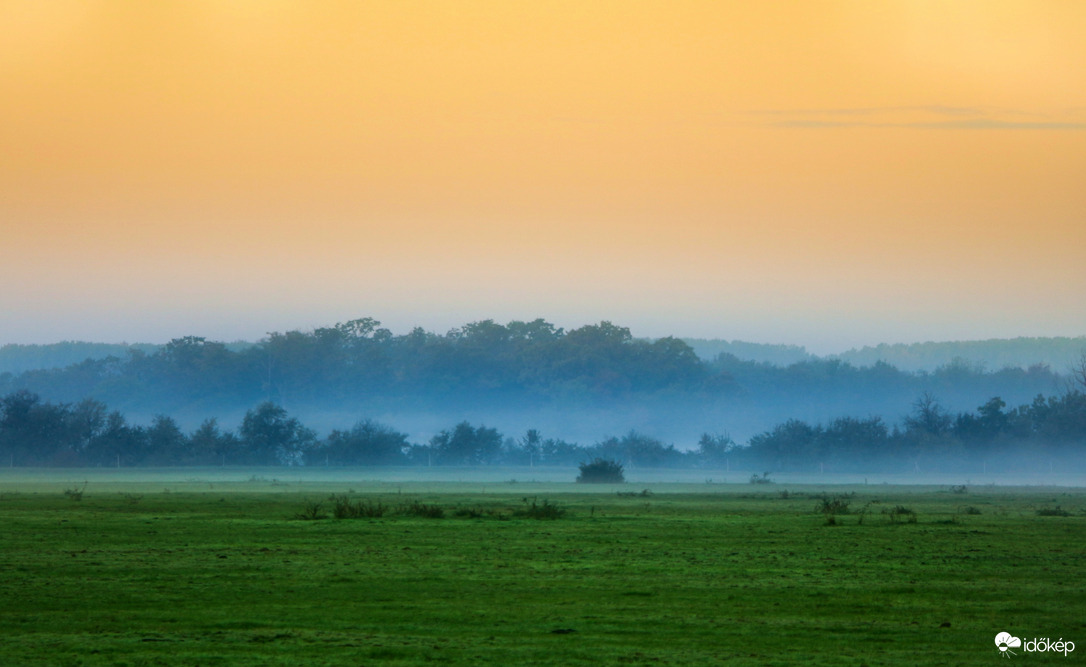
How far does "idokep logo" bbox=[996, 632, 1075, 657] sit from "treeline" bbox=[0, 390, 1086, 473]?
4211 inches

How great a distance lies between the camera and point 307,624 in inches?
653

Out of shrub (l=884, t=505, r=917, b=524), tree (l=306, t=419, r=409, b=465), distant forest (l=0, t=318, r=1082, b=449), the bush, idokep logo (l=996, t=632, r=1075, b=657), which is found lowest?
idokep logo (l=996, t=632, r=1075, b=657)

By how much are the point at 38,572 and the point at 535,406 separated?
458 feet

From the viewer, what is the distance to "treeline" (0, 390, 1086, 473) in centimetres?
11894

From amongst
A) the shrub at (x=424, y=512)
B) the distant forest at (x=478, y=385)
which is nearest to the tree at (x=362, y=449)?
the distant forest at (x=478, y=385)

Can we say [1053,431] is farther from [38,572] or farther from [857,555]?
[38,572]

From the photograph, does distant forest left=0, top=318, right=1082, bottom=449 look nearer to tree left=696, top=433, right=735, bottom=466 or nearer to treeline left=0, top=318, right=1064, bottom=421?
treeline left=0, top=318, right=1064, bottom=421

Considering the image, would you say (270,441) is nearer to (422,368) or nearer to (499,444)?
(499,444)

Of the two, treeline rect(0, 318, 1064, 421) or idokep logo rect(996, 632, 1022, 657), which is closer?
idokep logo rect(996, 632, 1022, 657)

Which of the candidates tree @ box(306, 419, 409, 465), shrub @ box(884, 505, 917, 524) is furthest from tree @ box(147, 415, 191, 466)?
shrub @ box(884, 505, 917, 524)

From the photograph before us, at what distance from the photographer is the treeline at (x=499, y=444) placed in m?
119

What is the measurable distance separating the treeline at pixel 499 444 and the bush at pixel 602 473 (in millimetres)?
33382

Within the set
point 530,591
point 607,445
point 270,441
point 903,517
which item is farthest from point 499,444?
point 530,591

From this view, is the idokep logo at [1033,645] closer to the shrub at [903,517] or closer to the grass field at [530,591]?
the grass field at [530,591]
